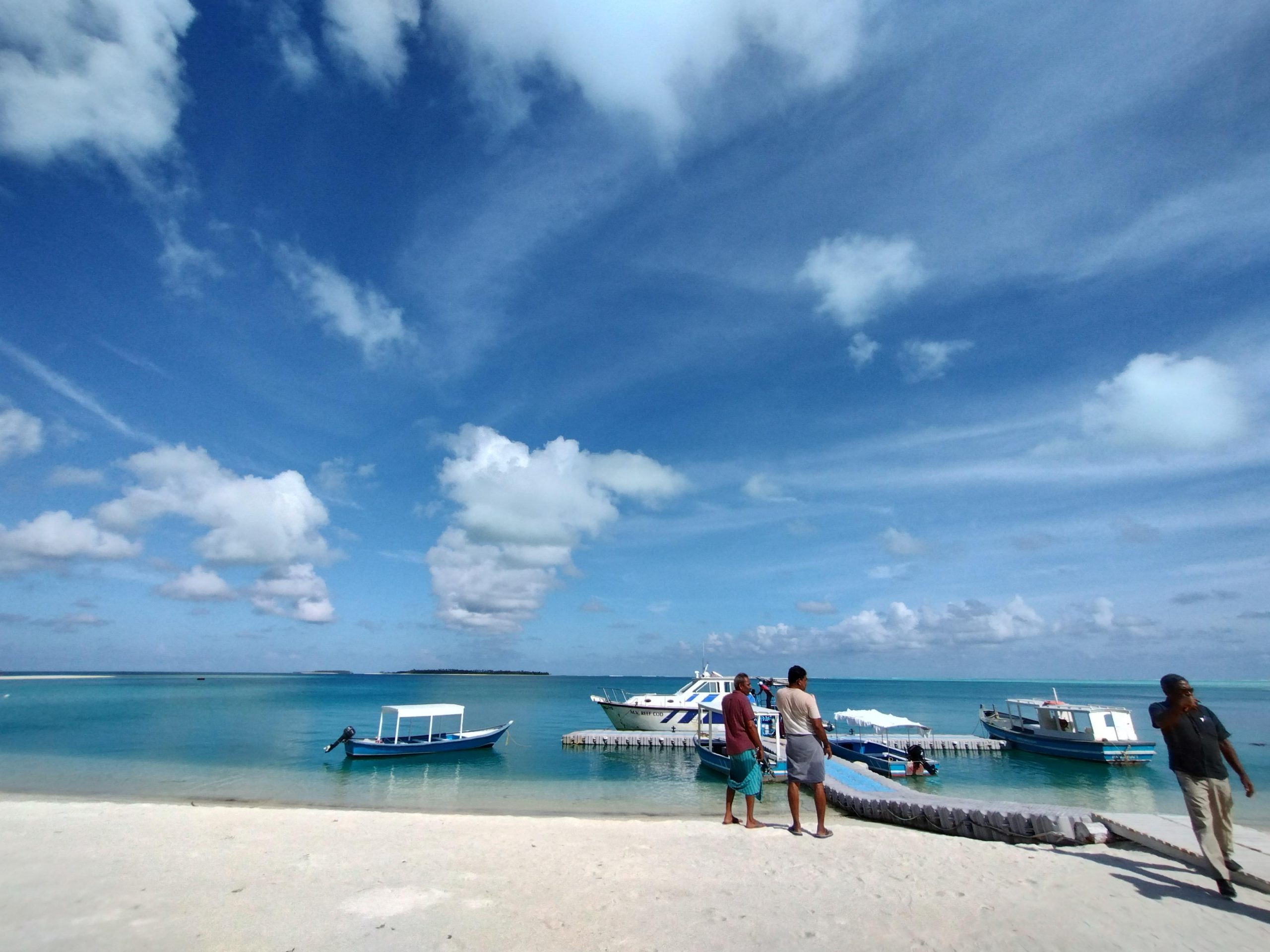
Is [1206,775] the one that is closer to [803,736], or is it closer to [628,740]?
[803,736]

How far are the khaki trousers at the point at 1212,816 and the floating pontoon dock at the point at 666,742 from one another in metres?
30.7

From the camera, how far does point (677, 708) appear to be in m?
39.6

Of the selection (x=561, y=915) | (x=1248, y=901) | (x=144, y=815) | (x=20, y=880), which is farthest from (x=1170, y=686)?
(x=144, y=815)

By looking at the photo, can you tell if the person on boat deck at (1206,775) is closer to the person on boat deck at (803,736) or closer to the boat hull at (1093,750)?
the person on boat deck at (803,736)

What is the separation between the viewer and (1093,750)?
32750mm

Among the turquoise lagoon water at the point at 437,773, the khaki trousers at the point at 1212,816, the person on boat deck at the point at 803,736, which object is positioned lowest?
the turquoise lagoon water at the point at 437,773

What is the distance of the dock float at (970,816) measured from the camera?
988 centimetres

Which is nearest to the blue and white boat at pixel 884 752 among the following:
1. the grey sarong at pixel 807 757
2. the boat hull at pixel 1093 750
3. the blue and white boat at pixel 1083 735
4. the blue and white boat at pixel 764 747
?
the blue and white boat at pixel 764 747

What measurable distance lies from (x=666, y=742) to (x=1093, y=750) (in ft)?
72.5

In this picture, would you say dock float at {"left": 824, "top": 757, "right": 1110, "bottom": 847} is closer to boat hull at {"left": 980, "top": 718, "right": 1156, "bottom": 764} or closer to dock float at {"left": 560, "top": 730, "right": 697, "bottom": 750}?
dock float at {"left": 560, "top": 730, "right": 697, "bottom": 750}

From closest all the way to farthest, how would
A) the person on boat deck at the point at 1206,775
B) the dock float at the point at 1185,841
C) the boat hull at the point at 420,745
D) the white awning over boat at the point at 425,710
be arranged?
1. the person on boat deck at the point at 1206,775
2. the dock float at the point at 1185,841
3. the white awning over boat at the point at 425,710
4. the boat hull at the point at 420,745

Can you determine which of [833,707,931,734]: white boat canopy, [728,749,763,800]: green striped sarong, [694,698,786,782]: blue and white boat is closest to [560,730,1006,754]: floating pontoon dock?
[833,707,931,734]: white boat canopy

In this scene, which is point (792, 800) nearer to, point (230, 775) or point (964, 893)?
point (964, 893)

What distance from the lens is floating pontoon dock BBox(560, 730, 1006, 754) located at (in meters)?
36.0
